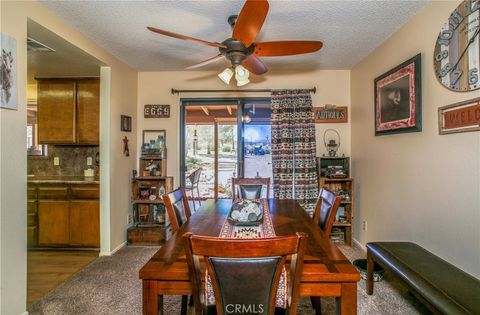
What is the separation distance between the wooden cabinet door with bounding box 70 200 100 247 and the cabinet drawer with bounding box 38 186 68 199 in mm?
177

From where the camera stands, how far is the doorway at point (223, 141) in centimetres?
425

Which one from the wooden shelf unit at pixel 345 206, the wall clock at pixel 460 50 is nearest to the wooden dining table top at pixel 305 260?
the wall clock at pixel 460 50

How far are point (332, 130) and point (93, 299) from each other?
3604 millimetres

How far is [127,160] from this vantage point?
386 centimetres

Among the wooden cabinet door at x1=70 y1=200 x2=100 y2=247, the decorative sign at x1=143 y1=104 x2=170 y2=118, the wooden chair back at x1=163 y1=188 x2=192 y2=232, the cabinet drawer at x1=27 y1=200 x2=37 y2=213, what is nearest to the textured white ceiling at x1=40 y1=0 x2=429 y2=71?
the decorative sign at x1=143 y1=104 x2=170 y2=118

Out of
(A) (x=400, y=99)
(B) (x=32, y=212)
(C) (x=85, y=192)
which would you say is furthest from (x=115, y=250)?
(A) (x=400, y=99)

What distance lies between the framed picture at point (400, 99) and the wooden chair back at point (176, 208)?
218 centimetres

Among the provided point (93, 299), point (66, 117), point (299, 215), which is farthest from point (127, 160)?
point (299, 215)

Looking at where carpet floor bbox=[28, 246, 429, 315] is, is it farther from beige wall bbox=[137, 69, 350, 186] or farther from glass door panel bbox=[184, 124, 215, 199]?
glass door panel bbox=[184, 124, 215, 199]

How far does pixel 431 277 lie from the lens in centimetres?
176

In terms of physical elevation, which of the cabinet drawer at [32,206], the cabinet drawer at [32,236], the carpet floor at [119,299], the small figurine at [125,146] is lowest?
the carpet floor at [119,299]

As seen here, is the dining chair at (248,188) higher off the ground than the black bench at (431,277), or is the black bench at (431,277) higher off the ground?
the dining chair at (248,188)

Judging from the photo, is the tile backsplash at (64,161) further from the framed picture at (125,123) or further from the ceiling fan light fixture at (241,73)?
the ceiling fan light fixture at (241,73)

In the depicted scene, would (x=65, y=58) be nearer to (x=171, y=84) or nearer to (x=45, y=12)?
(x=45, y=12)
